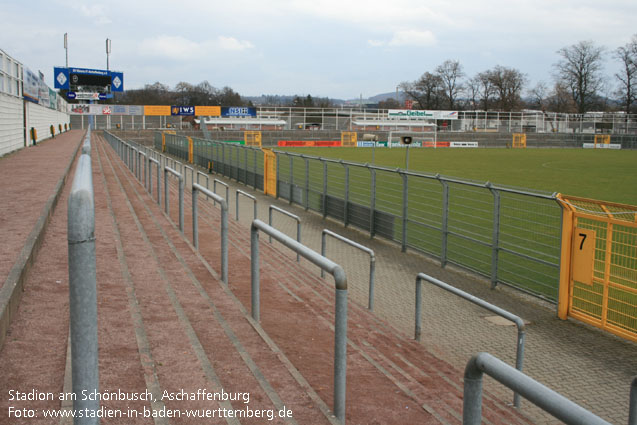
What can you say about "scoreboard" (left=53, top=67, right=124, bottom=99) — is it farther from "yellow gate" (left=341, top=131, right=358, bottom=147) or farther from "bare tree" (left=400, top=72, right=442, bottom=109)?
"bare tree" (left=400, top=72, right=442, bottom=109)

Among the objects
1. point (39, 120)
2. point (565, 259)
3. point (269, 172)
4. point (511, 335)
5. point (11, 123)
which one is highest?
point (39, 120)

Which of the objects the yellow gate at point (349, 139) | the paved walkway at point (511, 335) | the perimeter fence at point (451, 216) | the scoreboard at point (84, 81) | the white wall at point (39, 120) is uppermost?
the scoreboard at point (84, 81)

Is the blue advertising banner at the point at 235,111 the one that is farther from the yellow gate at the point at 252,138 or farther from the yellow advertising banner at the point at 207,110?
the yellow gate at the point at 252,138

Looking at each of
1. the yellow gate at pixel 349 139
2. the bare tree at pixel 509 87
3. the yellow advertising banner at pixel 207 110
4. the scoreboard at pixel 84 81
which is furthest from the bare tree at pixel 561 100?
the scoreboard at pixel 84 81

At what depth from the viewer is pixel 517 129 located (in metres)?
80.9

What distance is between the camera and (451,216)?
16109mm

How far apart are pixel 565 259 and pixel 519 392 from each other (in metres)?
6.64

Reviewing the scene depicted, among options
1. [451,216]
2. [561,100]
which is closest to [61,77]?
[451,216]

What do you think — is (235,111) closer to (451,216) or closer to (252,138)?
(252,138)

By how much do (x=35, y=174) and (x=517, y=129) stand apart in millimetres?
74413

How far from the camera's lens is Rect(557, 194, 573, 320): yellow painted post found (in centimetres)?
800

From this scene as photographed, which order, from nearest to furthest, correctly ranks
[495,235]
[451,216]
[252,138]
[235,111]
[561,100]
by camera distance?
[495,235]
[451,216]
[252,138]
[235,111]
[561,100]

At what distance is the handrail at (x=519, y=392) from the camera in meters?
1.75

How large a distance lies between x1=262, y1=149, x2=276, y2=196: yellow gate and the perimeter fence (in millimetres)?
309
